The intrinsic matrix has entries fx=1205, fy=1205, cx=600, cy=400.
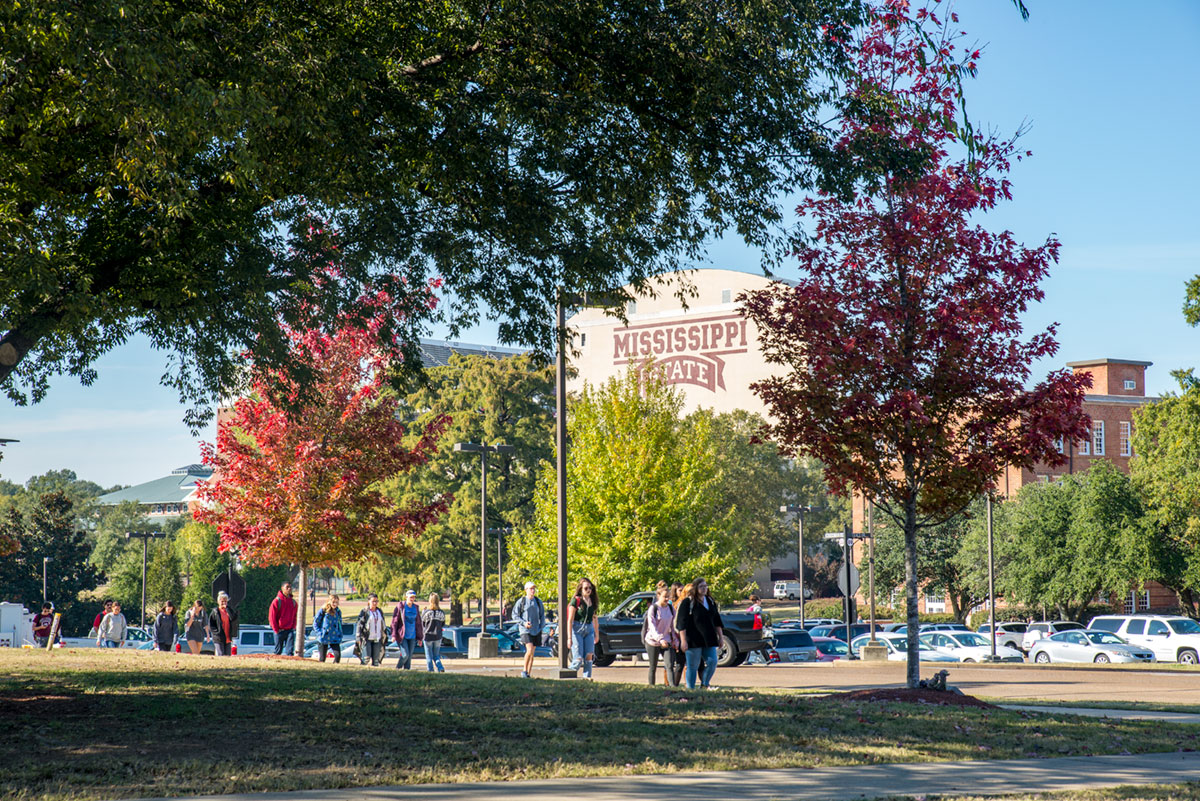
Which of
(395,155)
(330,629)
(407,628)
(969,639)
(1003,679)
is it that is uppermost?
(395,155)

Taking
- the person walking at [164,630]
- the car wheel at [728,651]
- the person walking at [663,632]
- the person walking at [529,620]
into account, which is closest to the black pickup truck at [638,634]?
the car wheel at [728,651]

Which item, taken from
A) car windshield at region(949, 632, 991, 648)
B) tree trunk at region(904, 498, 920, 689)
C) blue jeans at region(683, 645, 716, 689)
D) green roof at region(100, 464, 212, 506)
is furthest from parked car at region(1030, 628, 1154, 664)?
green roof at region(100, 464, 212, 506)

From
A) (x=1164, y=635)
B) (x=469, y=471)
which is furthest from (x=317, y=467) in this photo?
(x=469, y=471)

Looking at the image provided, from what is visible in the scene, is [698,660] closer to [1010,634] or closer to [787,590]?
[1010,634]

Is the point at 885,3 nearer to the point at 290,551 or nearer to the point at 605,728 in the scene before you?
the point at 605,728

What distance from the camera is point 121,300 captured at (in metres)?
12.3

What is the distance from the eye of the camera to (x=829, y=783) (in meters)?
9.39

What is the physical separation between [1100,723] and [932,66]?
8718 mm

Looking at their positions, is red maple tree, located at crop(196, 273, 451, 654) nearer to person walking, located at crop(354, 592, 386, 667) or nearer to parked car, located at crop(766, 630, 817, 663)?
person walking, located at crop(354, 592, 386, 667)

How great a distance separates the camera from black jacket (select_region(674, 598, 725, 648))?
17.5 meters

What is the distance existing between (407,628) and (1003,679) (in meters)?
12.4

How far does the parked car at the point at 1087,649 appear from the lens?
130 ft

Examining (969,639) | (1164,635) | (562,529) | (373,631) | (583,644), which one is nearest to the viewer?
(583,644)

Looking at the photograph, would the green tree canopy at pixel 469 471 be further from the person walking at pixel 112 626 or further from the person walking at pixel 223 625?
the person walking at pixel 223 625
